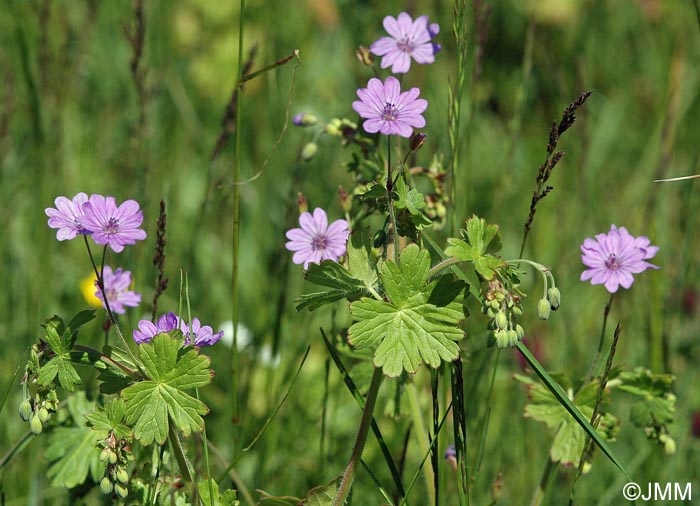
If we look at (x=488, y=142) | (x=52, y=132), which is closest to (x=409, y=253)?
(x=52, y=132)

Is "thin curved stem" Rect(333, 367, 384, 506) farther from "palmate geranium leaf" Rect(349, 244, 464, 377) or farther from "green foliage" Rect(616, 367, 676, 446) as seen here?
"green foliage" Rect(616, 367, 676, 446)

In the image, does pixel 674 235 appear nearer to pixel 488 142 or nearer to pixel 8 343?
pixel 488 142

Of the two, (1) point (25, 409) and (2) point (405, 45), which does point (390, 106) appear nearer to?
(2) point (405, 45)

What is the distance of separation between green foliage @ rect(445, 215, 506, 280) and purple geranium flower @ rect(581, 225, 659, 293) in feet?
0.84

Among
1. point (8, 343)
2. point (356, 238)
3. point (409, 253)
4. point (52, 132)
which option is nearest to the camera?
point (409, 253)

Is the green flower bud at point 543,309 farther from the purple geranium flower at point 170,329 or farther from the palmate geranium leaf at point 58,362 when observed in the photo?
the palmate geranium leaf at point 58,362

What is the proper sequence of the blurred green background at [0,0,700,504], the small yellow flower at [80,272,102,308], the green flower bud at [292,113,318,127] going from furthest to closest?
the small yellow flower at [80,272,102,308] < the blurred green background at [0,0,700,504] < the green flower bud at [292,113,318,127]

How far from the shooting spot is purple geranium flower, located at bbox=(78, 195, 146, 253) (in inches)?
51.9

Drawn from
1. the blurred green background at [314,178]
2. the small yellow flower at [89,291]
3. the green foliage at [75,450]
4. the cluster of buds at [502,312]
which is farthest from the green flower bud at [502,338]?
the small yellow flower at [89,291]

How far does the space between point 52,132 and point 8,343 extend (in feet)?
2.48

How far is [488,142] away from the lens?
13.1 feet

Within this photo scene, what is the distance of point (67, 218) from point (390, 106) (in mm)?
568
